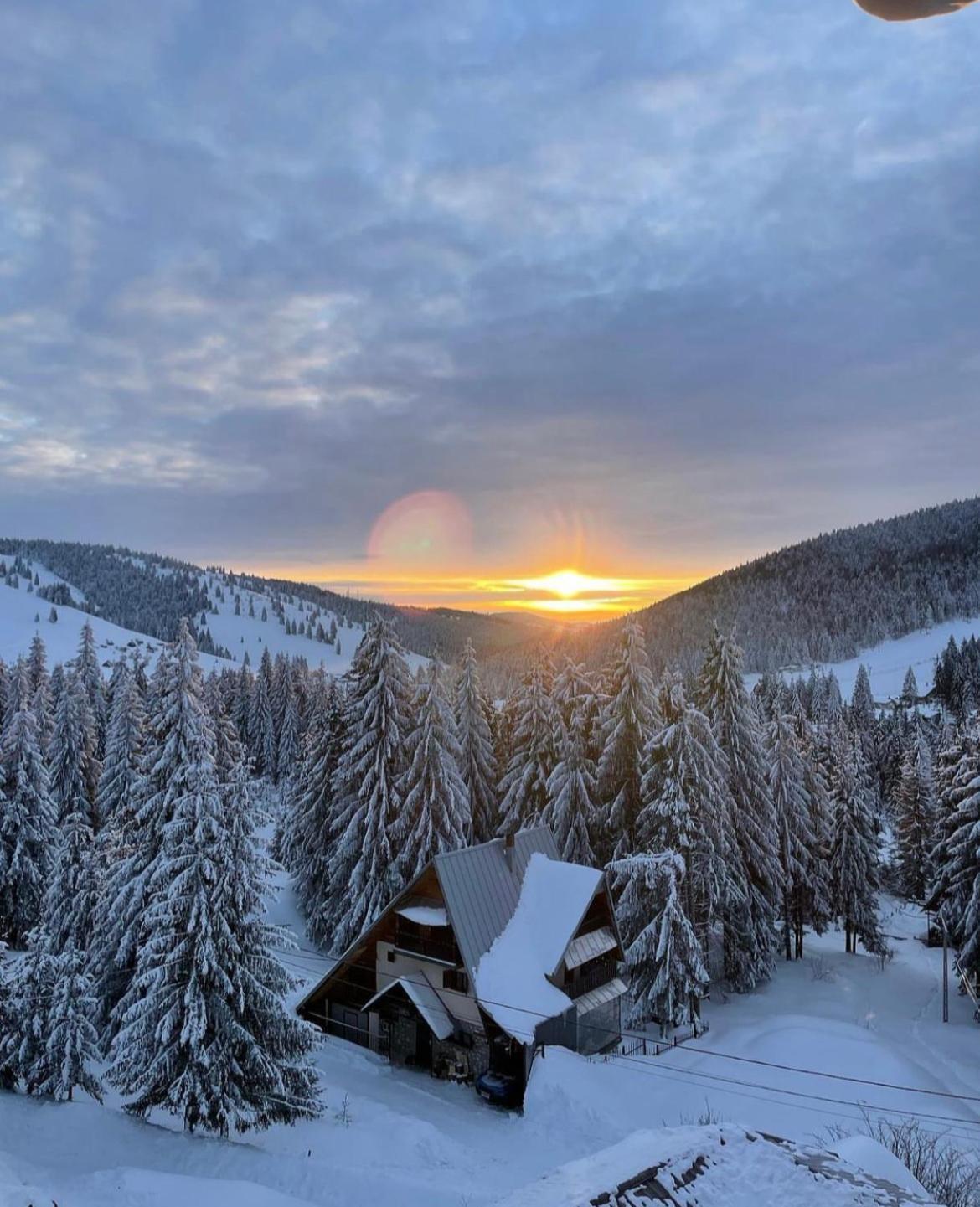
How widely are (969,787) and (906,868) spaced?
28638 mm

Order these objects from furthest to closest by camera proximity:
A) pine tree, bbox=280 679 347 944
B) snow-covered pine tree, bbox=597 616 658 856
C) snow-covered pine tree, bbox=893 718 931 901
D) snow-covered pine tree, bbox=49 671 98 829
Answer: snow-covered pine tree, bbox=893 718 931 901
snow-covered pine tree, bbox=49 671 98 829
pine tree, bbox=280 679 347 944
snow-covered pine tree, bbox=597 616 658 856

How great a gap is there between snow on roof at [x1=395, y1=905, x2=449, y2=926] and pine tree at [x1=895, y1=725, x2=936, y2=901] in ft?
119

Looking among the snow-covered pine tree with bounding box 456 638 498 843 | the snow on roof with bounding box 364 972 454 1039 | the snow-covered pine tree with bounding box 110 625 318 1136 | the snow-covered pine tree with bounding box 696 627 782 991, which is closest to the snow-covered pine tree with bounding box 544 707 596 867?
the snow-covered pine tree with bounding box 696 627 782 991

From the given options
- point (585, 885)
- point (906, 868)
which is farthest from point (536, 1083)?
point (906, 868)

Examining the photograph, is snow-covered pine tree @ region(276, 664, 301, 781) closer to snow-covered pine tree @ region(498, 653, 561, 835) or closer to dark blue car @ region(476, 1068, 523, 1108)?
snow-covered pine tree @ region(498, 653, 561, 835)

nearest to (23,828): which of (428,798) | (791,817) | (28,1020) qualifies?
(28,1020)

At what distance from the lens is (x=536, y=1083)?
23.8 m

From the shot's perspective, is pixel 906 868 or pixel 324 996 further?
pixel 906 868

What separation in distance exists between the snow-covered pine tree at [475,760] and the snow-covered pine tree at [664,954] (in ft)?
45.5

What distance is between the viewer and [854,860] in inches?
1572

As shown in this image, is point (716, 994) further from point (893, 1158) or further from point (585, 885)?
point (893, 1158)

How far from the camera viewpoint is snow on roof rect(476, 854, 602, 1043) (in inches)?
1016

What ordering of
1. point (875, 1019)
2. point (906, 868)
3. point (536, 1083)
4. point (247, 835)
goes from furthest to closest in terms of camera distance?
point (906, 868) → point (875, 1019) → point (536, 1083) → point (247, 835)

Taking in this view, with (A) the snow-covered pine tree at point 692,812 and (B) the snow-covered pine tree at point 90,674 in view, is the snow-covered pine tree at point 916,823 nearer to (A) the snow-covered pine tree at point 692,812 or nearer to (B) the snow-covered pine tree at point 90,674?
(A) the snow-covered pine tree at point 692,812
